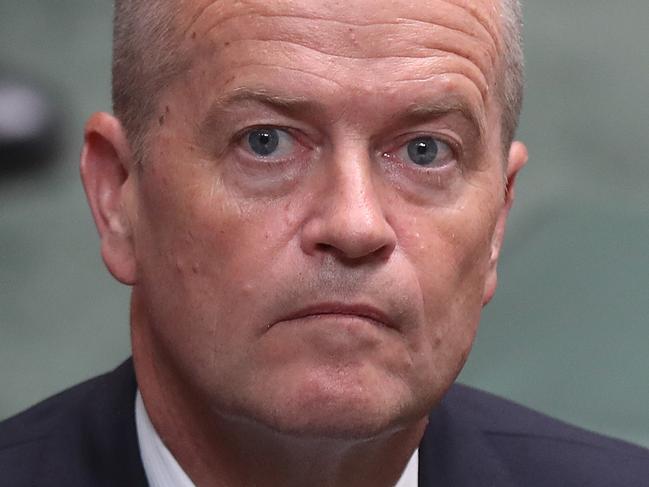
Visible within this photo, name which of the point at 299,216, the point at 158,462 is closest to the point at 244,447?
the point at 158,462

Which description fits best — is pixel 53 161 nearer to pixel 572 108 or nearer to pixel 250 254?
pixel 572 108

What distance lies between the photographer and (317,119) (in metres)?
2.56

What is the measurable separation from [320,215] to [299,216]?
39 mm

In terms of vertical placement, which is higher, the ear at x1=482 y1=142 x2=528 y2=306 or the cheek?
the ear at x1=482 y1=142 x2=528 y2=306

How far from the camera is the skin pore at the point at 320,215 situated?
253cm

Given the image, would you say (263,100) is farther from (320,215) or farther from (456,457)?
A: (456,457)

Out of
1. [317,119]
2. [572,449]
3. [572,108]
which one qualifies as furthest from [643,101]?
[317,119]

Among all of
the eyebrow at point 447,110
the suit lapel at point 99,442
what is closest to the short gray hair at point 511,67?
the eyebrow at point 447,110

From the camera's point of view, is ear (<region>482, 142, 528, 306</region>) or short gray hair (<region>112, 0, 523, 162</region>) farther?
ear (<region>482, 142, 528, 306</region>)

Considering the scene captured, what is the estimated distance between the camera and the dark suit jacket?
9.59 feet

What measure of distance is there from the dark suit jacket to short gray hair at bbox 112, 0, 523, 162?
51 centimetres

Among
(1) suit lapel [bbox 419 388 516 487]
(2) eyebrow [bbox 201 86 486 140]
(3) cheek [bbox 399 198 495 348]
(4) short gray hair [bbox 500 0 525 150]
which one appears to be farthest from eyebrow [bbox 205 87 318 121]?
(1) suit lapel [bbox 419 388 516 487]

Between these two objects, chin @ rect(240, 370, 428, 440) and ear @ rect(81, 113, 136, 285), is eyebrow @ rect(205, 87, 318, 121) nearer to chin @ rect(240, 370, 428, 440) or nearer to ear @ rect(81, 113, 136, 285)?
ear @ rect(81, 113, 136, 285)

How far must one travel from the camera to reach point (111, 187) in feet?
9.46
